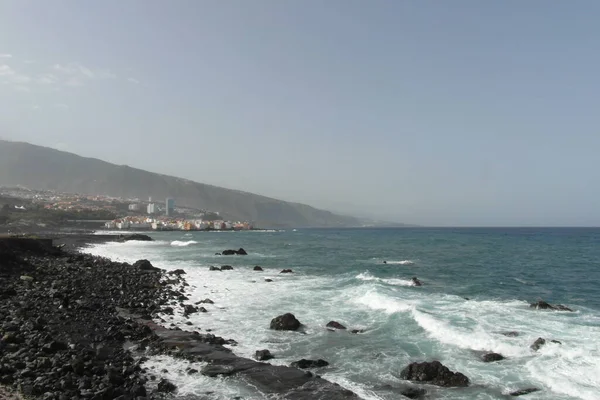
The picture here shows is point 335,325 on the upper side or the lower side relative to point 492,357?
lower

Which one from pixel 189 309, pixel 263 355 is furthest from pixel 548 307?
pixel 189 309

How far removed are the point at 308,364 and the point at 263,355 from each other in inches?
58.0

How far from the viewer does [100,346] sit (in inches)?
468

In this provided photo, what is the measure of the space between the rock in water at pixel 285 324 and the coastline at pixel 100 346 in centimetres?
252

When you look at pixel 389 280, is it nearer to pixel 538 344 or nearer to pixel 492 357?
pixel 538 344

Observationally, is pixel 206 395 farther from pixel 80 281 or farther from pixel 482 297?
pixel 482 297

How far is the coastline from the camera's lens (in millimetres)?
9281

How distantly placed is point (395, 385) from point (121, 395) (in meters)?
6.70

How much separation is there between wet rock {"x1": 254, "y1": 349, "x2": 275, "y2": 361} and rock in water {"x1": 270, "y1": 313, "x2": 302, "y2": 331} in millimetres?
3222

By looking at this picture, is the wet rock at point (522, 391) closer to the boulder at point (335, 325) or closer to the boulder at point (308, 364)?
the boulder at point (308, 364)

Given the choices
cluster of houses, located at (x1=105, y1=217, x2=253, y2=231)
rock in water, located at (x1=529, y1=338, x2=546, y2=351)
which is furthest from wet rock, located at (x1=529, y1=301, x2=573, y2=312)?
cluster of houses, located at (x1=105, y1=217, x2=253, y2=231)

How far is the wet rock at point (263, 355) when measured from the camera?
12555mm

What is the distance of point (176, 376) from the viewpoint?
34.8ft

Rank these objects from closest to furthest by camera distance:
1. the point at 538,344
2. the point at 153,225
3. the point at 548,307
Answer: the point at 538,344
the point at 548,307
the point at 153,225
